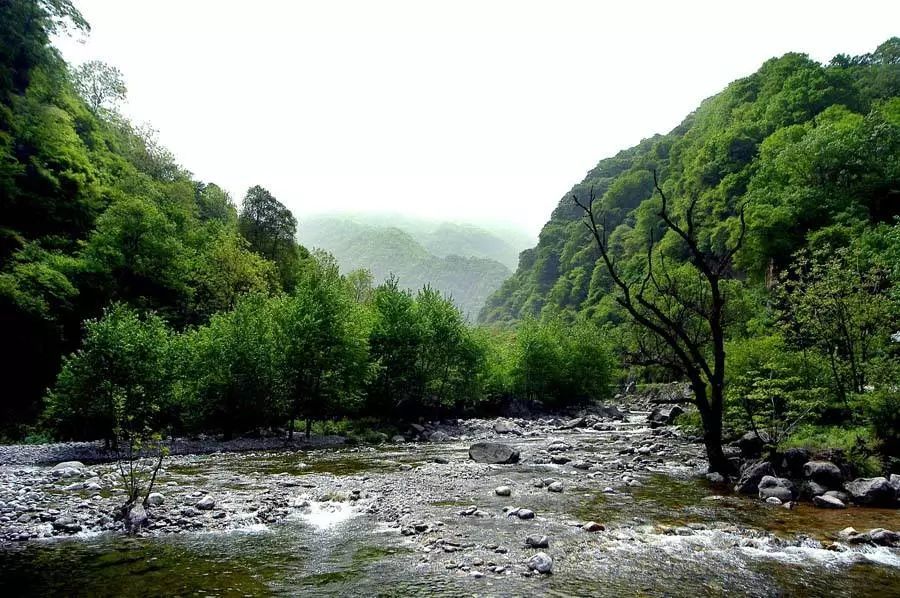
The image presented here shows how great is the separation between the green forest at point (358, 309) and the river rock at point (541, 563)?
10971 mm

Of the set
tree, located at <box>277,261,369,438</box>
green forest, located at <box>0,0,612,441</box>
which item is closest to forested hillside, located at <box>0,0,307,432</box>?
green forest, located at <box>0,0,612,441</box>

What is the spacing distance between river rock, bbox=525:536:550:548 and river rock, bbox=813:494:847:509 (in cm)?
1022

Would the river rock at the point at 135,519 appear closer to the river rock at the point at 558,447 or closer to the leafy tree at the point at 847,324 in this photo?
the river rock at the point at 558,447

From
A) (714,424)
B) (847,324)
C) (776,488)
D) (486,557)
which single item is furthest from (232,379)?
(847,324)

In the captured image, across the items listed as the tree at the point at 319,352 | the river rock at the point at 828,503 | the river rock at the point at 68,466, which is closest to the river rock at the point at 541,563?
the river rock at the point at 828,503

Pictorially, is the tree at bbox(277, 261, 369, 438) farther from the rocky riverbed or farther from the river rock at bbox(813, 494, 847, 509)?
the river rock at bbox(813, 494, 847, 509)

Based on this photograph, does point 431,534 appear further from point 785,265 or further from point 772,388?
point 785,265

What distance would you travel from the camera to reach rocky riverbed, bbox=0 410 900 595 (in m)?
9.77

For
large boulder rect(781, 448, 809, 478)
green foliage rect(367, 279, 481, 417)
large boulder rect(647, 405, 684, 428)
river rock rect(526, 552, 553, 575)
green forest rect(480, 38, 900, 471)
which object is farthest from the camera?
green foliage rect(367, 279, 481, 417)

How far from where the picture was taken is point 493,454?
995 inches

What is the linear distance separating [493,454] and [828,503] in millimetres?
14162

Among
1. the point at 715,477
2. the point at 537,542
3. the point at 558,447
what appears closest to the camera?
the point at 537,542

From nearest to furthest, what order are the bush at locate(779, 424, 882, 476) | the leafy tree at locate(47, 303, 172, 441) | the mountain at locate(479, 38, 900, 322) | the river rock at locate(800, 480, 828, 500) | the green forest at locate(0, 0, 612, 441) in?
1. the river rock at locate(800, 480, 828, 500)
2. the bush at locate(779, 424, 882, 476)
3. the leafy tree at locate(47, 303, 172, 441)
4. the green forest at locate(0, 0, 612, 441)
5. the mountain at locate(479, 38, 900, 322)

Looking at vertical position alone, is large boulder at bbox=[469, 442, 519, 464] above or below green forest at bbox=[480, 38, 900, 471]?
below
